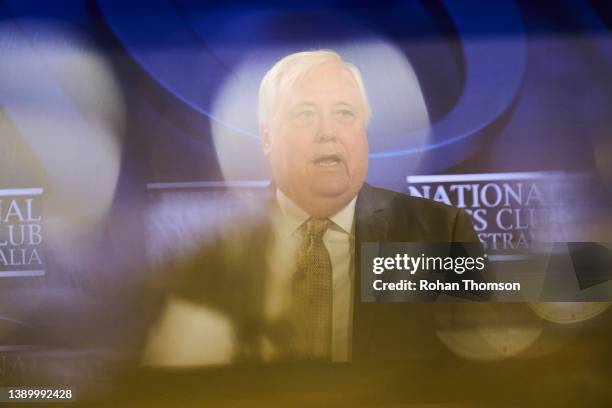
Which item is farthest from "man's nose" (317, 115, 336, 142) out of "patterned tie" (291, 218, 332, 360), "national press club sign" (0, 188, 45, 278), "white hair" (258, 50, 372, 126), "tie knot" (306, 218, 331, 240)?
"national press club sign" (0, 188, 45, 278)

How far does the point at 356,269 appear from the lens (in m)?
2.60

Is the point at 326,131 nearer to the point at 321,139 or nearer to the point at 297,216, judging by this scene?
the point at 321,139

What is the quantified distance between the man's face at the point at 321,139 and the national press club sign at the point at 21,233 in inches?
40.3

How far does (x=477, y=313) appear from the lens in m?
2.58

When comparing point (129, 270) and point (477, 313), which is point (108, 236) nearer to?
point (129, 270)

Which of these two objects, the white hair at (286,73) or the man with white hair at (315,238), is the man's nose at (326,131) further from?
the white hair at (286,73)

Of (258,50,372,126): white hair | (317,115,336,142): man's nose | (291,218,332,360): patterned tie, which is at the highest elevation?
(258,50,372,126): white hair

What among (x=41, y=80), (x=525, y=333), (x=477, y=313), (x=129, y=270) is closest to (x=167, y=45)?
(x=41, y=80)

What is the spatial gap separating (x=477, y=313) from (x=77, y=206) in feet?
5.63

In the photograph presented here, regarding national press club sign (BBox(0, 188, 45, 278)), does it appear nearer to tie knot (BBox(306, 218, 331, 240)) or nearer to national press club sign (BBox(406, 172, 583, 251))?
tie knot (BBox(306, 218, 331, 240))

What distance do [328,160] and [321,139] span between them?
0.30 feet

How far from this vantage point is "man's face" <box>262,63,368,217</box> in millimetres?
2613

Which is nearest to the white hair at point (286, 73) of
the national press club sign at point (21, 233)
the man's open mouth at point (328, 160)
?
the man's open mouth at point (328, 160)

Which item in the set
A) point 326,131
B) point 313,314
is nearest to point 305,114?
point 326,131
